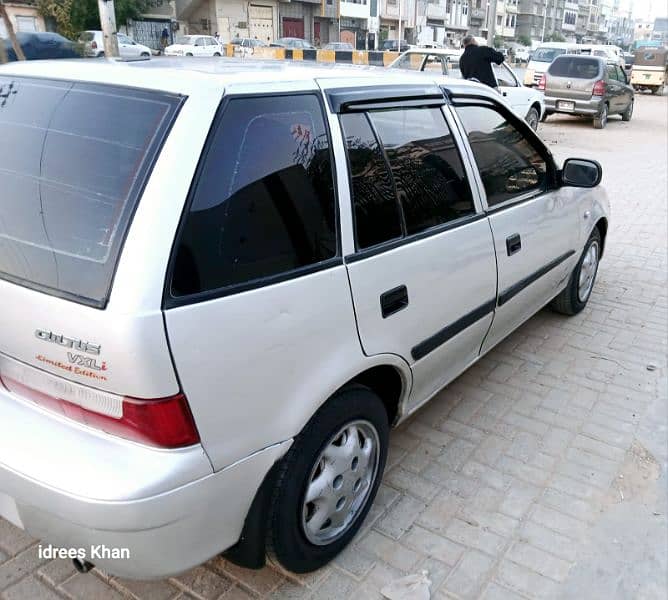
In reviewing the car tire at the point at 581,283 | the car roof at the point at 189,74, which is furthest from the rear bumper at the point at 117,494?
the car tire at the point at 581,283

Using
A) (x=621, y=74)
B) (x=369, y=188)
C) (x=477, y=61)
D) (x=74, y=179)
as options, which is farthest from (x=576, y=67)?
(x=74, y=179)

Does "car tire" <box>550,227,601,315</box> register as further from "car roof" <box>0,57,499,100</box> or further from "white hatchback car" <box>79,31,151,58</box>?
"white hatchback car" <box>79,31,151,58</box>

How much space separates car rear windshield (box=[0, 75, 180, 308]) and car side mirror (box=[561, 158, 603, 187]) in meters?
2.65

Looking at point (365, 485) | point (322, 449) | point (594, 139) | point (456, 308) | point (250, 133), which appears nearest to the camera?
point (250, 133)

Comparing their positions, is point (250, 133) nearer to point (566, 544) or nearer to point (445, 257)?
point (445, 257)

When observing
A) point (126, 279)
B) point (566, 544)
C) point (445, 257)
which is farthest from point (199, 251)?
point (566, 544)

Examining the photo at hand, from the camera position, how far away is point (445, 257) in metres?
2.54

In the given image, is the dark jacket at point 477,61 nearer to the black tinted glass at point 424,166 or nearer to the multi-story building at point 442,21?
the black tinted glass at point 424,166

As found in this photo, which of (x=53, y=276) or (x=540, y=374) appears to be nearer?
(x=53, y=276)

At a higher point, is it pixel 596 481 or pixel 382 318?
pixel 382 318

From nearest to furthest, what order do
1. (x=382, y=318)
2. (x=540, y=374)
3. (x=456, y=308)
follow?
1. (x=382, y=318)
2. (x=456, y=308)
3. (x=540, y=374)

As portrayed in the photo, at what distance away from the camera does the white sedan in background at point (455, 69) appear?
38.6 ft

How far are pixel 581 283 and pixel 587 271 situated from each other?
115mm

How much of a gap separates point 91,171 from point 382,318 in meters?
1.09
